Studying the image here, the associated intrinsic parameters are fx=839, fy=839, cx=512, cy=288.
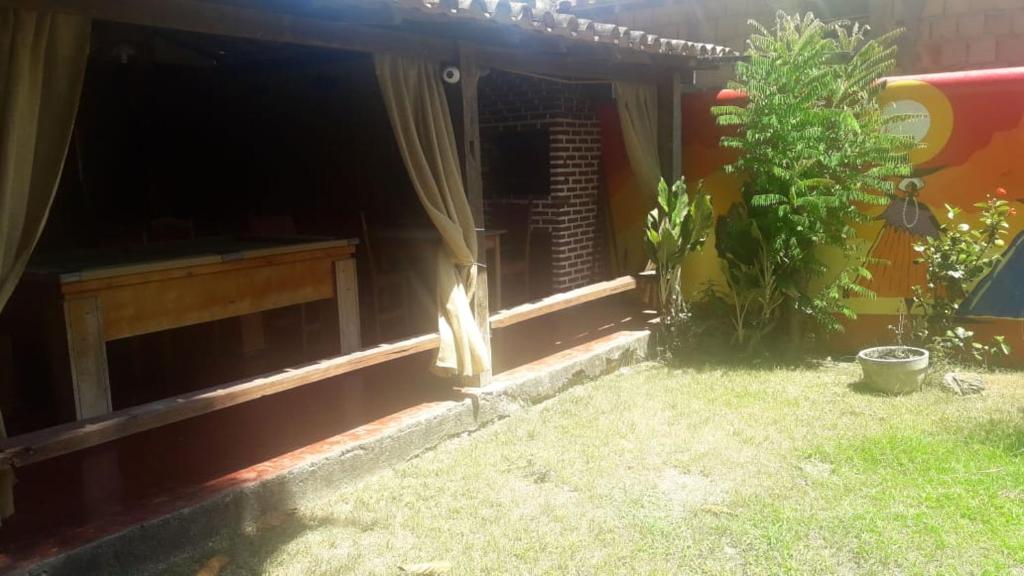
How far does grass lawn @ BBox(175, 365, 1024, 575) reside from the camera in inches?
140

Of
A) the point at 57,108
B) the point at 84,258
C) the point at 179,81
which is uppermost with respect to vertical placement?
the point at 179,81

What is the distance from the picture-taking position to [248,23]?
415cm

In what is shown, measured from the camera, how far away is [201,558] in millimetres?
3652

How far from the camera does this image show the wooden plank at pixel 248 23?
11.7 ft

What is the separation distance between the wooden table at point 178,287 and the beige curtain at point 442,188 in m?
0.84

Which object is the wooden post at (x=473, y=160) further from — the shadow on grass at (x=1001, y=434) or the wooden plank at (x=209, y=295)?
the shadow on grass at (x=1001, y=434)

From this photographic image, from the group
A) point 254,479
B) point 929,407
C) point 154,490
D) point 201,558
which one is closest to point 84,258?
point 154,490

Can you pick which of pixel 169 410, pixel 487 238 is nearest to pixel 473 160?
pixel 487 238

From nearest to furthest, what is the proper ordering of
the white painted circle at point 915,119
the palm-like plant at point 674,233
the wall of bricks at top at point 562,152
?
the white painted circle at point 915,119, the palm-like plant at point 674,233, the wall of bricks at top at point 562,152

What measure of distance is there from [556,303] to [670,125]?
2239 millimetres

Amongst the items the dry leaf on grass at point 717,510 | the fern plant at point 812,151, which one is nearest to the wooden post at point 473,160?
the dry leaf on grass at point 717,510

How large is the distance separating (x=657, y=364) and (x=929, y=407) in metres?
2.16

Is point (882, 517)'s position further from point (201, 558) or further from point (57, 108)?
point (57, 108)

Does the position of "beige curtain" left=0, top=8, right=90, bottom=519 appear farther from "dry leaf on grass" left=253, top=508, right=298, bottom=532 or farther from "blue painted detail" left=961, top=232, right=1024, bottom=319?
"blue painted detail" left=961, top=232, right=1024, bottom=319
